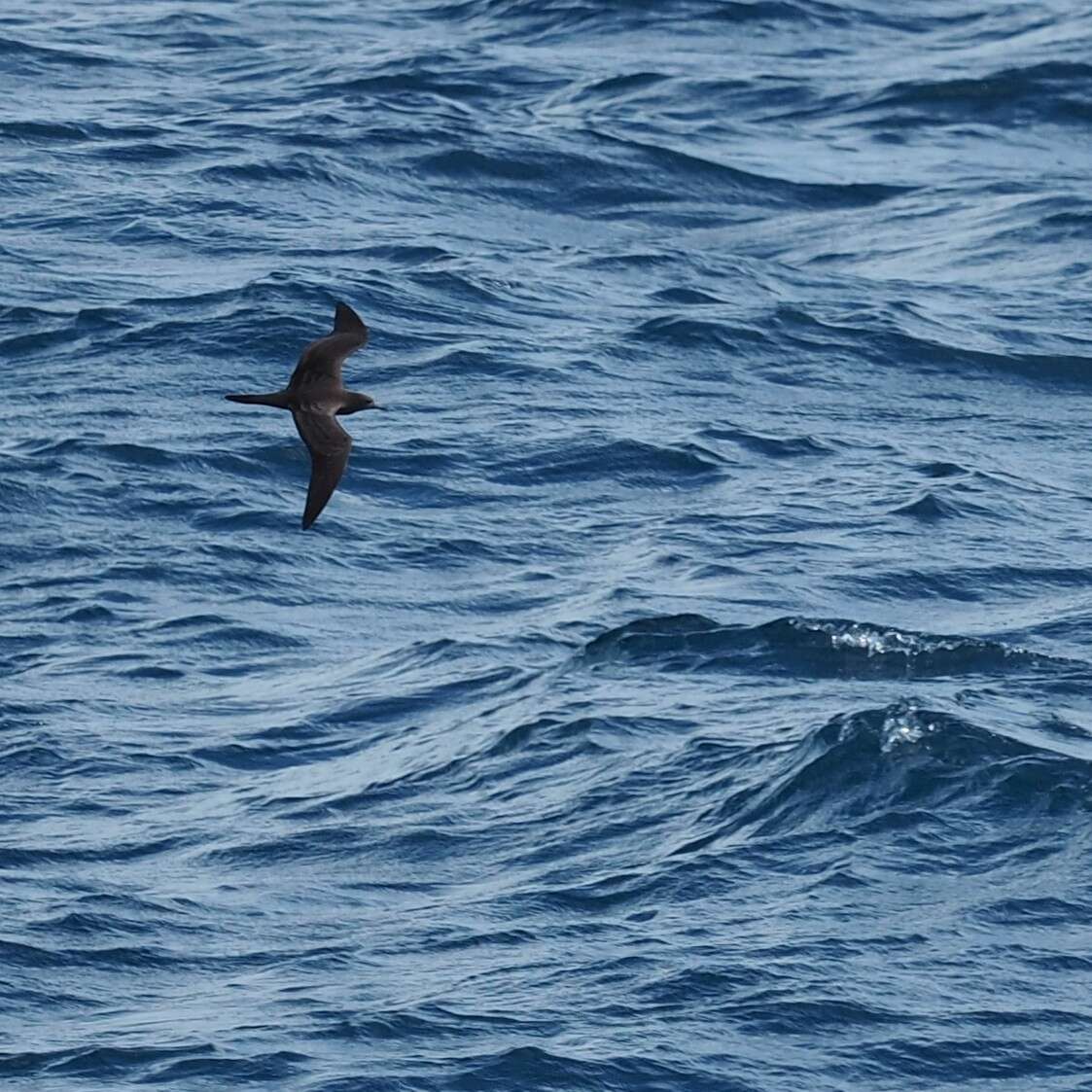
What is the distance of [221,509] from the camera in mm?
23875

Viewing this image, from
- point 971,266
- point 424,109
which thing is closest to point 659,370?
point 971,266

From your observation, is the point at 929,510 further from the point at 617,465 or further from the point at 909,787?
the point at 909,787

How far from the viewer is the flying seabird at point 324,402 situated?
16719 mm

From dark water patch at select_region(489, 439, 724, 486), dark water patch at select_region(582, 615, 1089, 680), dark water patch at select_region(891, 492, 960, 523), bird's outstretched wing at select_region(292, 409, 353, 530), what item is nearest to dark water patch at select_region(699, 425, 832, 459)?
dark water patch at select_region(489, 439, 724, 486)

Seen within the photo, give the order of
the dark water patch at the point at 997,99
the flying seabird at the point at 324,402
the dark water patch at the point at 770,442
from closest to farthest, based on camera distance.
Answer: the flying seabird at the point at 324,402 < the dark water patch at the point at 770,442 < the dark water patch at the point at 997,99

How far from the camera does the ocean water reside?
18500mm

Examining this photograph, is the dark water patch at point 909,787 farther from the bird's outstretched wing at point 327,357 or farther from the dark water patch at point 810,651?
the bird's outstretched wing at point 327,357

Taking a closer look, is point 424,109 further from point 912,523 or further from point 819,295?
point 912,523

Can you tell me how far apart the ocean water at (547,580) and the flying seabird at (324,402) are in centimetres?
322

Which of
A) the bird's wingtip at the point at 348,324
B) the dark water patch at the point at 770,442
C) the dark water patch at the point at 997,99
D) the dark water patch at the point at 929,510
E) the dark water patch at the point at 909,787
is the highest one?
the bird's wingtip at the point at 348,324

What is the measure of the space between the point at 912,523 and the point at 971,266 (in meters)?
5.46

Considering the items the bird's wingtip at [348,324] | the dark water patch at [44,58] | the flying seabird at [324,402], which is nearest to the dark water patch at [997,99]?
the dark water patch at [44,58]

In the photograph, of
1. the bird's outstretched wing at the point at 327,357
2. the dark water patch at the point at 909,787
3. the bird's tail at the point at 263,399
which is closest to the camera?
the bird's tail at the point at 263,399

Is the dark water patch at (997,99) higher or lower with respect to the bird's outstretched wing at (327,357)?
lower
